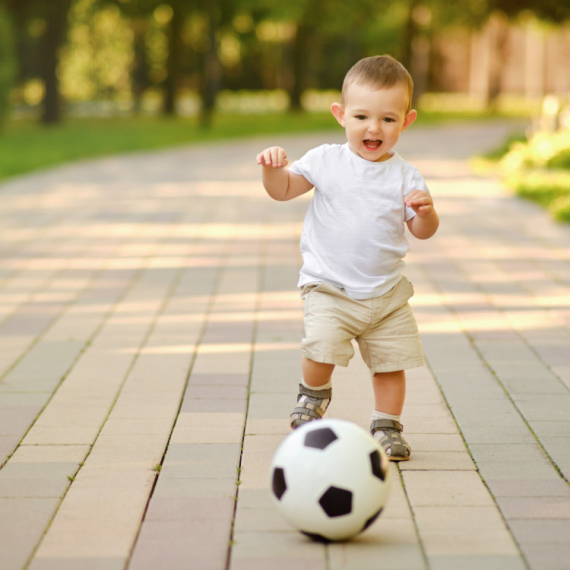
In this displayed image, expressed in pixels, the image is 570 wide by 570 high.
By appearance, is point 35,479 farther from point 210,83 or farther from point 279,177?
point 210,83

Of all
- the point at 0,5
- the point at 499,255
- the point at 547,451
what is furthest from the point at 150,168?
the point at 547,451

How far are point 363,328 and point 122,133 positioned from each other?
71.2 feet

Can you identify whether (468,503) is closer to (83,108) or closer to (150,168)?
(150,168)

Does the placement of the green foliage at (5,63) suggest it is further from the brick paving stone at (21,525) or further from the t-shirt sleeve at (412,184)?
the brick paving stone at (21,525)

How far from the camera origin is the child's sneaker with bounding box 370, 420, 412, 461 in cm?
349

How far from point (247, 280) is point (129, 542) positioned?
4194 millimetres

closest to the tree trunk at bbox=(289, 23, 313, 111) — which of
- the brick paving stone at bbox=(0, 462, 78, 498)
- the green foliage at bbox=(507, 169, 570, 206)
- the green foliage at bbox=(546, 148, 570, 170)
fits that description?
the green foliage at bbox=(546, 148, 570, 170)

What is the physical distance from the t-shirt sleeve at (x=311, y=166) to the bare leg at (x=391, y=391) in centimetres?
78

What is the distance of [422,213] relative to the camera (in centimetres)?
334

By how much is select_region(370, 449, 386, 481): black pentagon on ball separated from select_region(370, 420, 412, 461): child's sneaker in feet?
2.21

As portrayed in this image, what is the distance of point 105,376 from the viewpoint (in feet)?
15.2

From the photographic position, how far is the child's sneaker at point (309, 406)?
3.68m

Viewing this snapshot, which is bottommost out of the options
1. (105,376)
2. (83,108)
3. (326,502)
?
(83,108)

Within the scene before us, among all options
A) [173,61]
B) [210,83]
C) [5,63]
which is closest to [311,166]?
[5,63]
